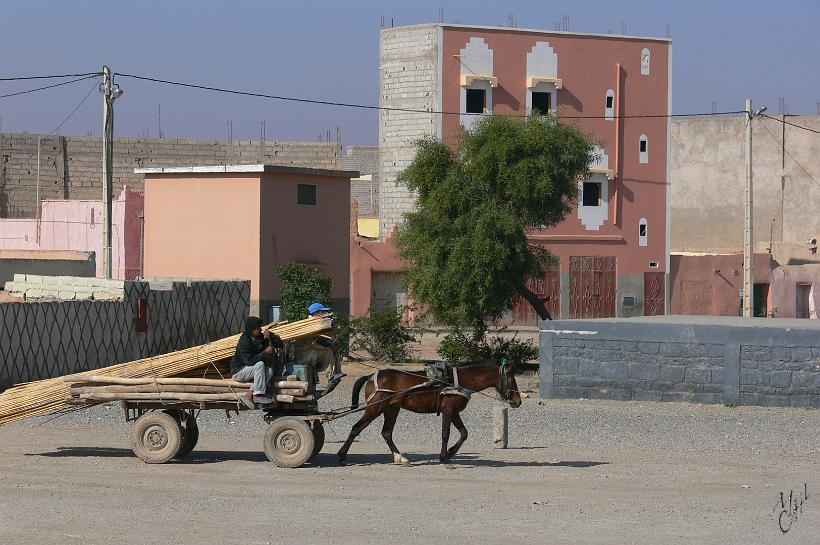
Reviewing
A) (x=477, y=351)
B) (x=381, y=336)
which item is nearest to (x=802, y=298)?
(x=477, y=351)

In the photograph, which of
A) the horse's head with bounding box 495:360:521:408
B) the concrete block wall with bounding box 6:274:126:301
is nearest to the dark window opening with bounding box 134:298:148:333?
the concrete block wall with bounding box 6:274:126:301

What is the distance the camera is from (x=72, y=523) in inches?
448

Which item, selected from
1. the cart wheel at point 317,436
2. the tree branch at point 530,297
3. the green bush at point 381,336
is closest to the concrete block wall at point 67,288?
the green bush at point 381,336

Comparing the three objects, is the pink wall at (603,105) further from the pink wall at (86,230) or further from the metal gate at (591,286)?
the pink wall at (86,230)

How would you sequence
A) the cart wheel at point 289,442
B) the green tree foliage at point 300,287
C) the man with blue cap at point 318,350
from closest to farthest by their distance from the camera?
the cart wheel at point 289,442 < the man with blue cap at point 318,350 < the green tree foliage at point 300,287

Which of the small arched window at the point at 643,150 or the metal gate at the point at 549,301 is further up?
the small arched window at the point at 643,150

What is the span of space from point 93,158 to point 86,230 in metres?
8.18

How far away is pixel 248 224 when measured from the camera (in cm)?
3281

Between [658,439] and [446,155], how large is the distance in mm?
15218

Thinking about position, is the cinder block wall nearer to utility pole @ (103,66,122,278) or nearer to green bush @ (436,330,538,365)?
green bush @ (436,330,538,365)

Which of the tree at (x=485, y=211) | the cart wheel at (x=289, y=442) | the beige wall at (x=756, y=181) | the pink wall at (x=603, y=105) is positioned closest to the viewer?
the cart wheel at (x=289, y=442)

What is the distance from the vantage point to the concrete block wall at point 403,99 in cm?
5312

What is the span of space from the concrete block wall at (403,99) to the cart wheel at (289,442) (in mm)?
38676

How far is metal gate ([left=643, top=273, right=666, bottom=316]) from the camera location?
5606cm
